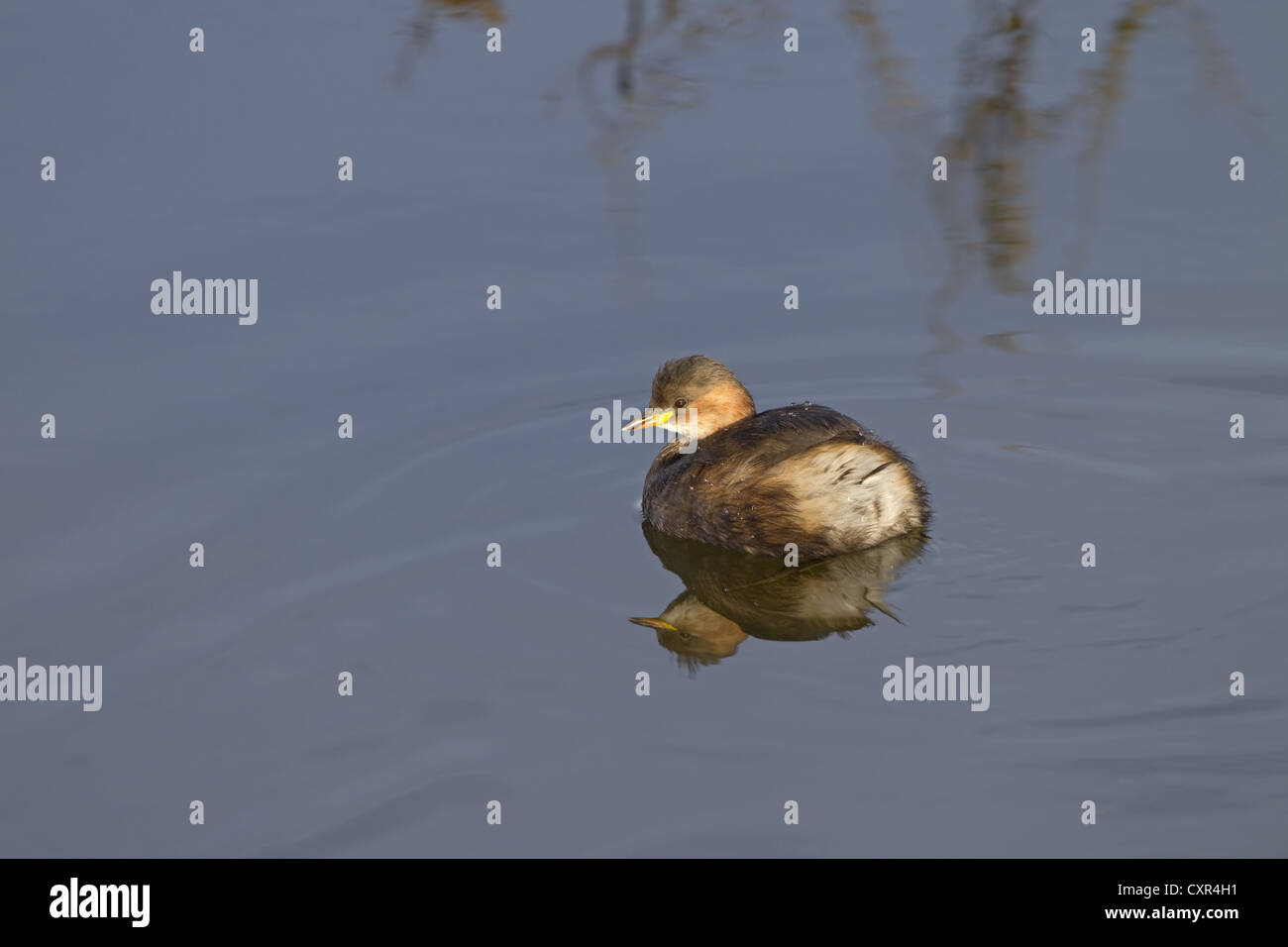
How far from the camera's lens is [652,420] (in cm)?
881

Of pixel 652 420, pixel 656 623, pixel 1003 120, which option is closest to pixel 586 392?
pixel 652 420

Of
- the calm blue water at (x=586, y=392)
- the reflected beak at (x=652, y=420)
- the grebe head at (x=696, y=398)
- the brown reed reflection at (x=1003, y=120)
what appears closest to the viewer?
the calm blue water at (x=586, y=392)

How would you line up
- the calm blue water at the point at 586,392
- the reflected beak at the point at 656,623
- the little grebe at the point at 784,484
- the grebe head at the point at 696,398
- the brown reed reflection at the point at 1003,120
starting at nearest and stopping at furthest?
the calm blue water at the point at 586,392 < the reflected beak at the point at 656,623 < the little grebe at the point at 784,484 < the grebe head at the point at 696,398 < the brown reed reflection at the point at 1003,120

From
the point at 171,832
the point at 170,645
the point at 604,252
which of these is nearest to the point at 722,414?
the point at 604,252

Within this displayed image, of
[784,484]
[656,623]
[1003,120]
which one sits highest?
[1003,120]

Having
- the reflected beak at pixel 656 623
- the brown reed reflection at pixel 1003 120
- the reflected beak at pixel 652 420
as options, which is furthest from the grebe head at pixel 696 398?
the brown reed reflection at pixel 1003 120

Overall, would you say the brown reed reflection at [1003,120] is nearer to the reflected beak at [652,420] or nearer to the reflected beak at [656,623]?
the reflected beak at [652,420]

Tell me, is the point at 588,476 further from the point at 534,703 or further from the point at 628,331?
the point at 534,703

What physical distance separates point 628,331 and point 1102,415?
8.74ft

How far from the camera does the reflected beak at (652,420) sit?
8.78 metres

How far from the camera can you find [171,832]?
6188 millimetres

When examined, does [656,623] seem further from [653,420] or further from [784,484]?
[653,420]

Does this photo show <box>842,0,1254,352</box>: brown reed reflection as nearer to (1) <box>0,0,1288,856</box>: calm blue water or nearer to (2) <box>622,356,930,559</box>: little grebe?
(1) <box>0,0,1288,856</box>: calm blue water

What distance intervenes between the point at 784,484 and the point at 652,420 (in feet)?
3.29
